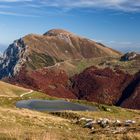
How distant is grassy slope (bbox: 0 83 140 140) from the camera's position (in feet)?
80.1

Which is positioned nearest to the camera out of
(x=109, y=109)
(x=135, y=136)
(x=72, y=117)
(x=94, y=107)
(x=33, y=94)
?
(x=135, y=136)

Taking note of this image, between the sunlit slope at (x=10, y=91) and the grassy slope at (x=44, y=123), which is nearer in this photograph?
the grassy slope at (x=44, y=123)

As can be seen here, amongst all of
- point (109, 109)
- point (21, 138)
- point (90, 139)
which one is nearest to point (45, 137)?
point (21, 138)

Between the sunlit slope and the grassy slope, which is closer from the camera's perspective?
the grassy slope

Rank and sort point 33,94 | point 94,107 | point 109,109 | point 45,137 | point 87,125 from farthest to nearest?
1. point 33,94
2. point 94,107
3. point 109,109
4. point 87,125
5. point 45,137

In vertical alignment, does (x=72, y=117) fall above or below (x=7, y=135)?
below

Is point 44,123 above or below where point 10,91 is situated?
above

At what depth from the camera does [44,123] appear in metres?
50.4

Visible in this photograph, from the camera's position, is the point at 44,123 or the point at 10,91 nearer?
the point at 44,123

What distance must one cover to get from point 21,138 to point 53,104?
89791 mm

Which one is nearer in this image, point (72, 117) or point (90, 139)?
point (90, 139)

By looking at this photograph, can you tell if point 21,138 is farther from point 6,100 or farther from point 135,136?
point 6,100

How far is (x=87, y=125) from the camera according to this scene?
52.2 meters

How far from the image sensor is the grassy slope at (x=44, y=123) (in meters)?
24.4
